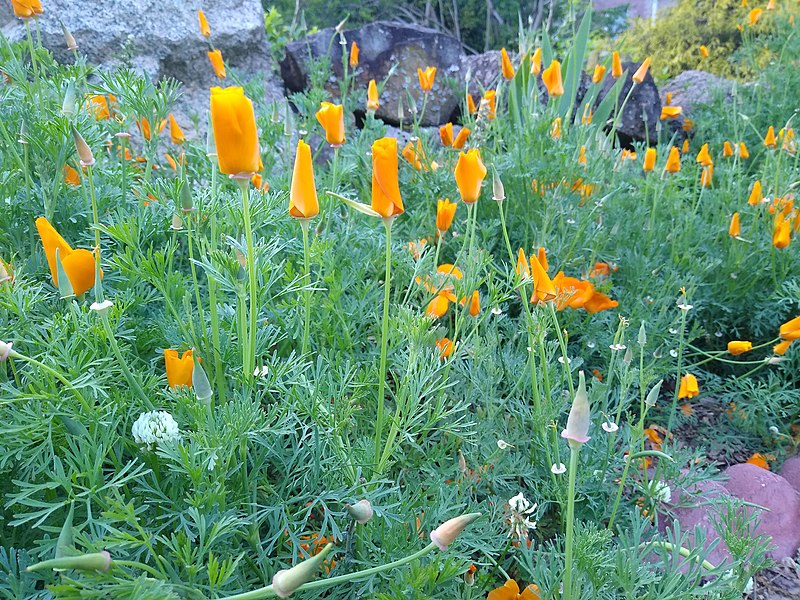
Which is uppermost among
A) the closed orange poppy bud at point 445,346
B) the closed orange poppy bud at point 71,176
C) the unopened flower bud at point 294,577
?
the closed orange poppy bud at point 71,176

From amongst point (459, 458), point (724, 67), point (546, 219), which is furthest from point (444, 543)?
point (724, 67)

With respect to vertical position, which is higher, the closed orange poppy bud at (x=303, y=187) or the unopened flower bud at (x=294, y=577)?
Result: the closed orange poppy bud at (x=303, y=187)

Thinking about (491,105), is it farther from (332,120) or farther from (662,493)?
(662,493)

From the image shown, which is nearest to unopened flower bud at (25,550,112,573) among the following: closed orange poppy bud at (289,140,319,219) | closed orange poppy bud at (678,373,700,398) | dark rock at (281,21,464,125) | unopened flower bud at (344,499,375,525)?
unopened flower bud at (344,499,375,525)

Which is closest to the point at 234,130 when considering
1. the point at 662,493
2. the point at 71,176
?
the point at 71,176

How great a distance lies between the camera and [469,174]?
1.24 metres

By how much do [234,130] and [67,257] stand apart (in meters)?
0.36

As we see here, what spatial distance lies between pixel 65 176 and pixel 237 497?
0.99m

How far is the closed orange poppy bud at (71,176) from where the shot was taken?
154 centimetres

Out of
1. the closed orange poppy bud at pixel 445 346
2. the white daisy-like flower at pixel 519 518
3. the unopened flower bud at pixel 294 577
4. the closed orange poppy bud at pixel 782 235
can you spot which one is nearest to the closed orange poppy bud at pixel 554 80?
the closed orange poppy bud at pixel 782 235

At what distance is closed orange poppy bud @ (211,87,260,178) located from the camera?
0.81 meters

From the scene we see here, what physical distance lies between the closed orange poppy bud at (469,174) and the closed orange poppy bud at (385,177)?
0.84ft

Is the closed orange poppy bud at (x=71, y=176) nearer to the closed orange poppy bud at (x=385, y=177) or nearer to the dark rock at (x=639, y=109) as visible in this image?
the closed orange poppy bud at (x=385, y=177)

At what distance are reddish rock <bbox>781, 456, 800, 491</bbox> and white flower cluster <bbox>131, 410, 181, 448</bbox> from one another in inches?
69.8
